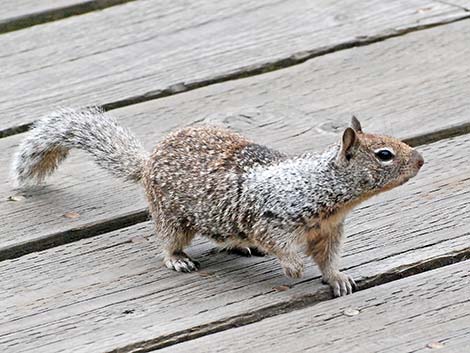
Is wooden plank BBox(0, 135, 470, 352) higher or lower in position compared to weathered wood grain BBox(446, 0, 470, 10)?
lower

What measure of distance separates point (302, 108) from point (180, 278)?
0.88m

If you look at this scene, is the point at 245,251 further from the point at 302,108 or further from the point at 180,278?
the point at 302,108

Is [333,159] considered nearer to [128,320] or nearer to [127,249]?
[127,249]

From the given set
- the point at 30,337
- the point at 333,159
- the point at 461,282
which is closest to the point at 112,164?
the point at 333,159

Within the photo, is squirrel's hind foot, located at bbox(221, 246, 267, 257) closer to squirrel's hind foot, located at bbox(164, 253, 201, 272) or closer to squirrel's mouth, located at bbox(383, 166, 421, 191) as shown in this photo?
squirrel's hind foot, located at bbox(164, 253, 201, 272)

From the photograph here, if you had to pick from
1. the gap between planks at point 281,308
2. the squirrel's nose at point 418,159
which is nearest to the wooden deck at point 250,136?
the gap between planks at point 281,308

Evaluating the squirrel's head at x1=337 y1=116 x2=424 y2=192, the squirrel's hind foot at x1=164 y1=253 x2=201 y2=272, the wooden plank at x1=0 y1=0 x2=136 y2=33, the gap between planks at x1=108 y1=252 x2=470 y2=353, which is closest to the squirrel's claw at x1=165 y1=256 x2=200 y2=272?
the squirrel's hind foot at x1=164 y1=253 x2=201 y2=272

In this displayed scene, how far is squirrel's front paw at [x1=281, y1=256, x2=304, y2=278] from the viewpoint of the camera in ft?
8.11

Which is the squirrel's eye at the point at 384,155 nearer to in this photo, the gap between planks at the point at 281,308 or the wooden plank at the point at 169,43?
the gap between planks at the point at 281,308

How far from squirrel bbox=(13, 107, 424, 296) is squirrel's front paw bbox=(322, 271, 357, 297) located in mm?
94

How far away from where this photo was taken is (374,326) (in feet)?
7.13

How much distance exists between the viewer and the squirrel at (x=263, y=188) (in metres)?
2.59

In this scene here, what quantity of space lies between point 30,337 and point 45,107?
1.15 meters

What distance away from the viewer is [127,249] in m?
2.59
